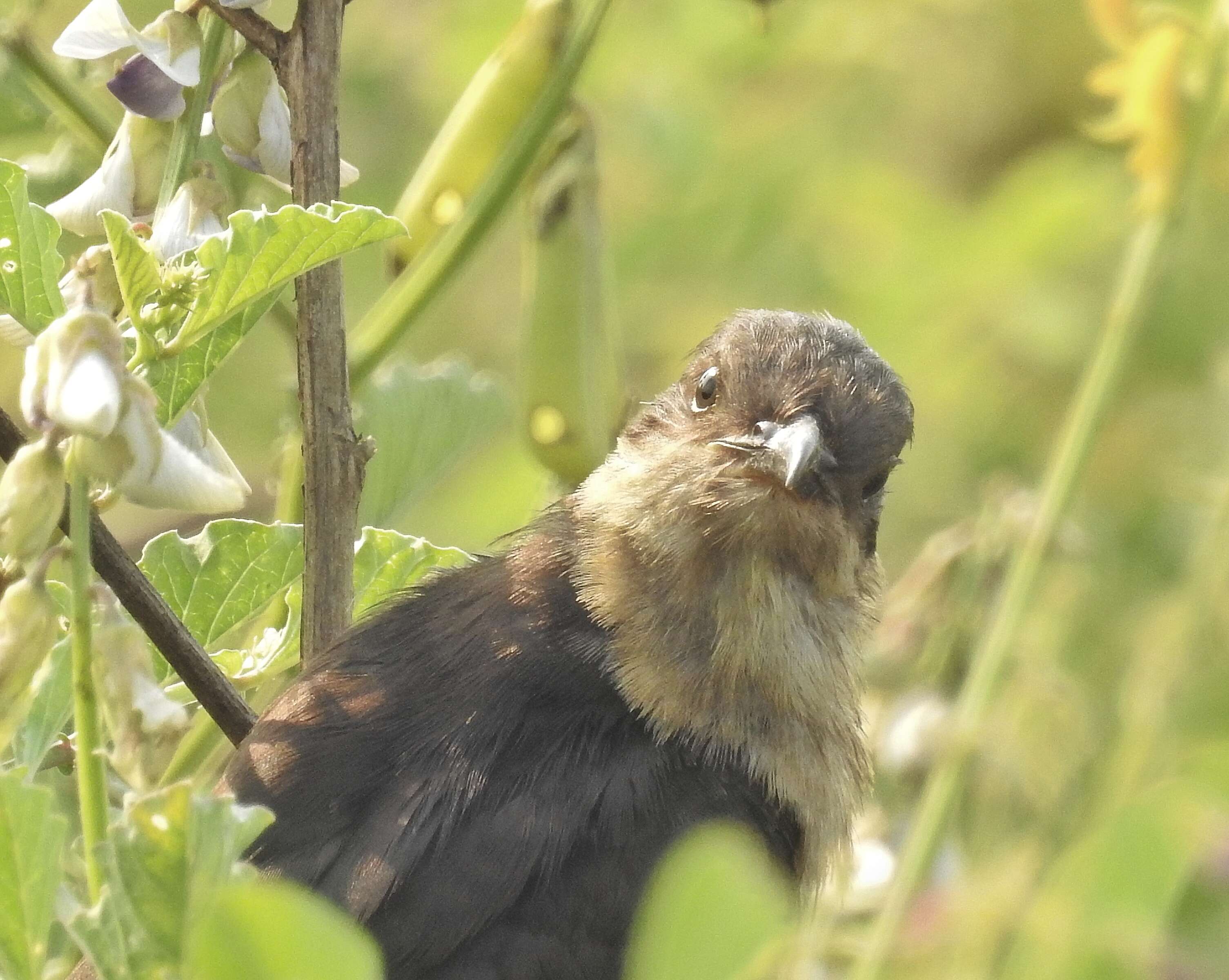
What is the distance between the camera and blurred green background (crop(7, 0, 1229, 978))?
4.18 metres

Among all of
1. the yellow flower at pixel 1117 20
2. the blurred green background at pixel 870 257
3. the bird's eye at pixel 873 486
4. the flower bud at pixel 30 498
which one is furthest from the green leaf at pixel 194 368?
the blurred green background at pixel 870 257

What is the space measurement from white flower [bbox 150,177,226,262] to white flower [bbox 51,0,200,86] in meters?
0.11

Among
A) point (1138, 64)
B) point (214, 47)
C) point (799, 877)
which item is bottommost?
point (799, 877)

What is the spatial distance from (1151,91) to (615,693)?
116 centimetres

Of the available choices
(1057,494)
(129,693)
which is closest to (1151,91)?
(1057,494)

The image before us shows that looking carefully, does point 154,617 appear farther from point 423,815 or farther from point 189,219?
point 423,815

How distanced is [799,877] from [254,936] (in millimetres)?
1633

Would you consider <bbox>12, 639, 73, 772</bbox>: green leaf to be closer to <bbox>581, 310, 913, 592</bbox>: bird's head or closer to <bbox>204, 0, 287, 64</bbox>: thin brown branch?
<bbox>204, 0, 287, 64</bbox>: thin brown branch

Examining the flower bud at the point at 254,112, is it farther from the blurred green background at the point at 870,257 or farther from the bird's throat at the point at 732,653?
the blurred green background at the point at 870,257

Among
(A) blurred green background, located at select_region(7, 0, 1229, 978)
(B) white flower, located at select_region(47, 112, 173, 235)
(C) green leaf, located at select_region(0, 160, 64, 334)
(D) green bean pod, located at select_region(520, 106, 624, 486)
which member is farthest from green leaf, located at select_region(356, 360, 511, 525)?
(A) blurred green background, located at select_region(7, 0, 1229, 978)

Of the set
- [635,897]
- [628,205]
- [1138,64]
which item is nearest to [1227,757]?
[635,897]

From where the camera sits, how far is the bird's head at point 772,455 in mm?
2541

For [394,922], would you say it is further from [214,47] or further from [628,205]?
[628,205]

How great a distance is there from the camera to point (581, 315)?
2316 millimetres
